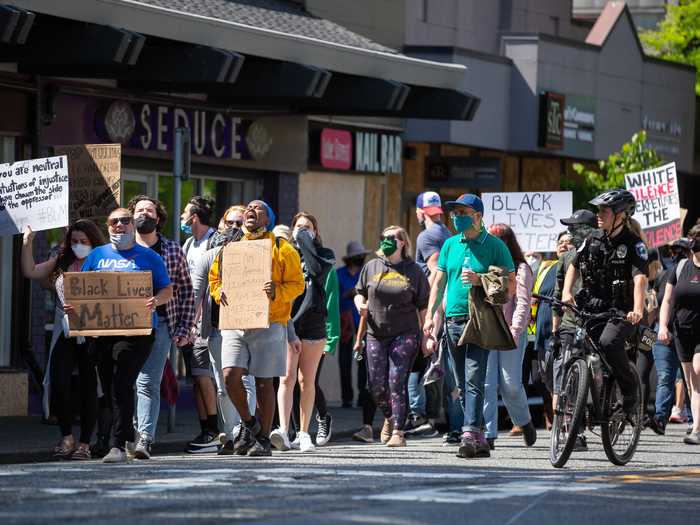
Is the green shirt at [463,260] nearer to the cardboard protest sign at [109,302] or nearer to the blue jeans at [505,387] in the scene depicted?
the blue jeans at [505,387]

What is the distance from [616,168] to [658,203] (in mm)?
7876

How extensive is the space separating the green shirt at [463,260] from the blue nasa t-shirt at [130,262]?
216 cm

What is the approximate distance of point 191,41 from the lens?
18.0 m

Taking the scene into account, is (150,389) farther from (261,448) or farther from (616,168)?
(616,168)

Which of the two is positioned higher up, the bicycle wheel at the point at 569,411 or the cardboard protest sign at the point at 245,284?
the cardboard protest sign at the point at 245,284

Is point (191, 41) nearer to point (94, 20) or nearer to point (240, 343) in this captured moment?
point (94, 20)

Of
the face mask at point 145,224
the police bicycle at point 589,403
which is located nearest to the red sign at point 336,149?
the face mask at point 145,224

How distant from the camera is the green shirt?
13.9 metres

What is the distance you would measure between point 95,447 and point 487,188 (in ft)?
49.3

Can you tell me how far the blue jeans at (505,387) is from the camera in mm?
14289

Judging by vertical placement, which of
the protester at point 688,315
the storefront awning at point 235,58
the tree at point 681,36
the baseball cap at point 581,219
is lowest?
the protester at point 688,315

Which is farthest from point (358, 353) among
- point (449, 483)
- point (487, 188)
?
point (487, 188)

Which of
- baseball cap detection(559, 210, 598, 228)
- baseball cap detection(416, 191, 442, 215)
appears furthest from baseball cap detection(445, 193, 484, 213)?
baseball cap detection(416, 191, 442, 215)

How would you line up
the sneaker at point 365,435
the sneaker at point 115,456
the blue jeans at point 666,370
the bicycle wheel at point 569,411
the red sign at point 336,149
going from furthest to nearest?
the red sign at point 336,149
the blue jeans at point 666,370
the sneaker at point 365,435
the sneaker at point 115,456
the bicycle wheel at point 569,411
